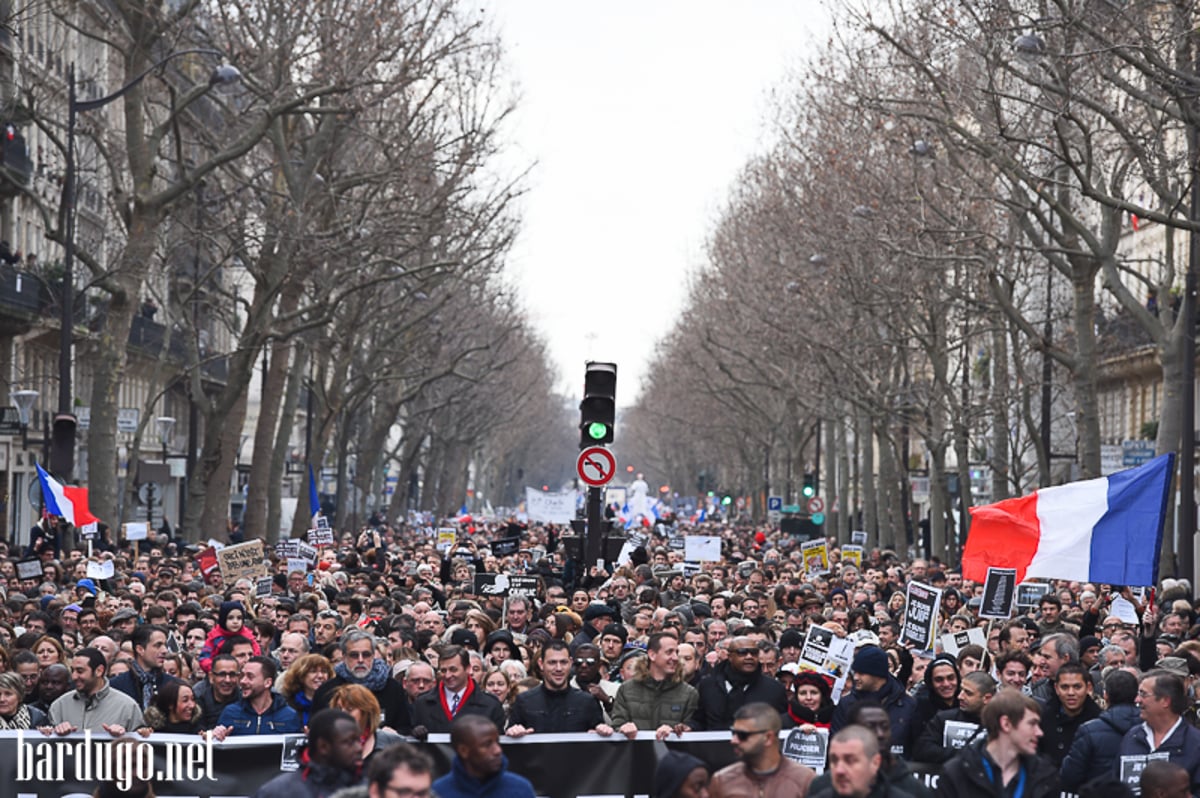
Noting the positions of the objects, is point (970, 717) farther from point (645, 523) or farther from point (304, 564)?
point (645, 523)

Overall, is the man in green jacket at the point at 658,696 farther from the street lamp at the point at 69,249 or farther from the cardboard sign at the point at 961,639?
the street lamp at the point at 69,249

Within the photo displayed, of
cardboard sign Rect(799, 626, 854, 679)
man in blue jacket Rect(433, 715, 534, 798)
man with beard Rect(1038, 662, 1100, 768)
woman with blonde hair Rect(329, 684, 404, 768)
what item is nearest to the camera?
man in blue jacket Rect(433, 715, 534, 798)

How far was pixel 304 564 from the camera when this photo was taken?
24312mm

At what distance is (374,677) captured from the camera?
1179 cm

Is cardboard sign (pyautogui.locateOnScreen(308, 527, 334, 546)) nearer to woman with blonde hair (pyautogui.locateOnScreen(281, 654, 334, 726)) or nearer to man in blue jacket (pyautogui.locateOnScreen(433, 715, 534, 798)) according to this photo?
woman with blonde hair (pyautogui.locateOnScreen(281, 654, 334, 726))

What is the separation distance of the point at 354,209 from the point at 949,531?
13.1 m

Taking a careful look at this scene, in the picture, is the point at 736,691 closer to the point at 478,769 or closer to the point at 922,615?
the point at 478,769

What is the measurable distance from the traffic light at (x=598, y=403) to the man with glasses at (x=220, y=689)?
6713mm

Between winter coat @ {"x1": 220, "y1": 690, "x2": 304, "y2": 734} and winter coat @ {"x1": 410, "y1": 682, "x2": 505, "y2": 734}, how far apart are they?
26.0 inches

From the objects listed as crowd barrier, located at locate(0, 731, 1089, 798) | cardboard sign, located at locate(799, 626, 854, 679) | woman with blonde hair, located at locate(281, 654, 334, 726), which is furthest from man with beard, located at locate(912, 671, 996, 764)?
woman with blonde hair, located at locate(281, 654, 334, 726)

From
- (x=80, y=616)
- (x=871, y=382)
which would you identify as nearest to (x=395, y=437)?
(x=871, y=382)

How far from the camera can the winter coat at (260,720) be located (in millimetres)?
11273

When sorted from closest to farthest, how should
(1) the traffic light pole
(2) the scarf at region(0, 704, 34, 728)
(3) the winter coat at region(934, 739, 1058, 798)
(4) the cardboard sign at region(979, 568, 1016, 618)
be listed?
(3) the winter coat at region(934, 739, 1058, 798)
(2) the scarf at region(0, 704, 34, 728)
(4) the cardboard sign at region(979, 568, 1016, 618)
(1) the traffic light pole

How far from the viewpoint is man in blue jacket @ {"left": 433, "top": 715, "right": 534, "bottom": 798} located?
8.01m
